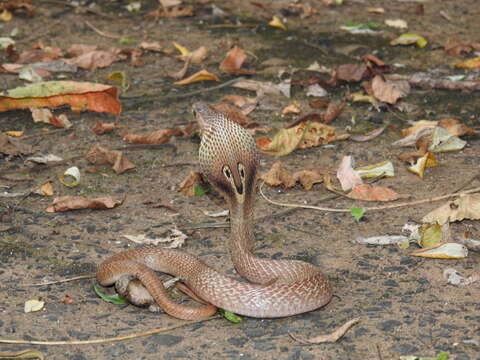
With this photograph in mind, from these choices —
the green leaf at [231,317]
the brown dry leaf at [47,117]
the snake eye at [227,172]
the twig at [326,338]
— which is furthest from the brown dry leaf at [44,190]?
the twig at [326,338]

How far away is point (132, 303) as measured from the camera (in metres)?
4.03

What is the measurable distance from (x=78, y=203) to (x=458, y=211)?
2278mm

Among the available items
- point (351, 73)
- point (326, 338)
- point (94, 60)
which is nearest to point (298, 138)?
point (351, 73)

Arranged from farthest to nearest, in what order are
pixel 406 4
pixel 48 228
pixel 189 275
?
1. pixel 406 4
2. pixel 48 228
3. pixel 189 275

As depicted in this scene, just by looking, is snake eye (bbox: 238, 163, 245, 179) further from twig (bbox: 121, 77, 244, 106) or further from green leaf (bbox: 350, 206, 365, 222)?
twig (bbox: 121, 77, 244, 106)

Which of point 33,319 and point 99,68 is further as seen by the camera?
point 99,68

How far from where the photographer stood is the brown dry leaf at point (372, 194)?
5.09 m

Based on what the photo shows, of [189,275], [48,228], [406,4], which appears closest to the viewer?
[189,275]

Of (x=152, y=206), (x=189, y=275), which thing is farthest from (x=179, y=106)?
(x=189, y=275)

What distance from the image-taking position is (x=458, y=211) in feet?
15.4

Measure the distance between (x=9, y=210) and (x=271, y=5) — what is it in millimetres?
5021

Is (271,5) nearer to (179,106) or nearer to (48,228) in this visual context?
(179,106)

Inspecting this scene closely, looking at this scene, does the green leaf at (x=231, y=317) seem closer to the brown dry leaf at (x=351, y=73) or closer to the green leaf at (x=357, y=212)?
the green leaf at (x=357, y=212)

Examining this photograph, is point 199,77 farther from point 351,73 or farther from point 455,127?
point 455,127
